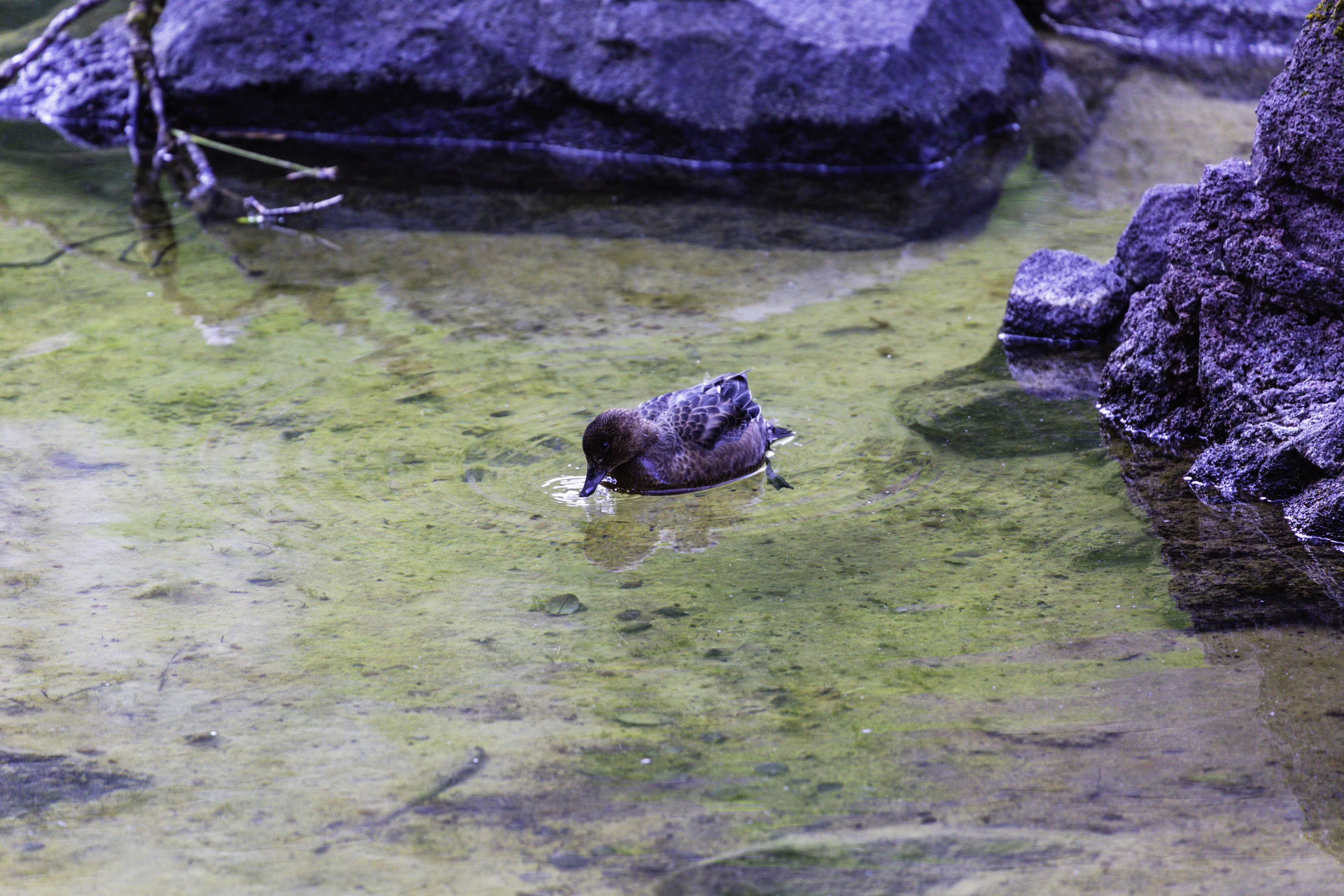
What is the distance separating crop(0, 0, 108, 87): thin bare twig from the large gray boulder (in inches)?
26.5

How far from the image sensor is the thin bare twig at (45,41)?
1088cm

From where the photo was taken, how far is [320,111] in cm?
1168

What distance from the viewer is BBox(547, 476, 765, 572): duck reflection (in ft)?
15.7

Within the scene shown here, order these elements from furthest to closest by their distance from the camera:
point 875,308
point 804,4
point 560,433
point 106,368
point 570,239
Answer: point 804,4, point 570,239, point 875,308, point 106,368, point 560,433

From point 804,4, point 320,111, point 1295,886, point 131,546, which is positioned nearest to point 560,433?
point 131,546

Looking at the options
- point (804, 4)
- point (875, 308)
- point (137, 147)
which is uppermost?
point (804, 4)

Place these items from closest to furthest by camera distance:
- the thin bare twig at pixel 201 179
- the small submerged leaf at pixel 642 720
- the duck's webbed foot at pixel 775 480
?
the small submerged leaf at pixel 642 720 < the duck's webbed foot at pixel 775 480 < the thin bare twig at pixel 201 179

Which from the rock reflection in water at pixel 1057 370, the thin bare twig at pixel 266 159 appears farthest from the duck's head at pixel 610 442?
the thin bare twig at pixel 266 159

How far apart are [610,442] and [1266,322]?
282cm

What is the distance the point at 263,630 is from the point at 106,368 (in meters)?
2.86

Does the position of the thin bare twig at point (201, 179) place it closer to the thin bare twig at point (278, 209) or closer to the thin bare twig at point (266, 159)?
the thin bare twig at point (266, 159)

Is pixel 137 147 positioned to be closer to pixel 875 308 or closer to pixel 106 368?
pixel 106 368

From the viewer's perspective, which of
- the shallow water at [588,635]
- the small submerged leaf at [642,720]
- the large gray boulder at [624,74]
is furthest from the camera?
the large gray boulder at [624,74]

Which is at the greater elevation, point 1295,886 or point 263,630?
point 1295,886
